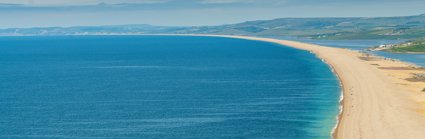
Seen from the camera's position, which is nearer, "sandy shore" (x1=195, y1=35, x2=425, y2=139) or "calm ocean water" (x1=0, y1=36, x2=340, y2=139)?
"sandy shore" (x1=195, y1=35, x2=425, y2=139)

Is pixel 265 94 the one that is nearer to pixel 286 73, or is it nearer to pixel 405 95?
pixel 405 95

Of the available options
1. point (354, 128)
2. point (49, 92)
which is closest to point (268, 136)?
point (354, 128)

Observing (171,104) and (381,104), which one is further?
(171,104)

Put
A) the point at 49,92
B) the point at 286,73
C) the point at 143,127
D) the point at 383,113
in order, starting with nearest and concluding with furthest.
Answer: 1. the point at 143,127
2. the point at 383,113
3. the point at 49,92
4. the point at 286,73

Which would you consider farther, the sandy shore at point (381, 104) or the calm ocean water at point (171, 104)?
the calm ocean water at point (171, 104)

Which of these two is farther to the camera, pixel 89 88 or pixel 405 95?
pixel 89 88

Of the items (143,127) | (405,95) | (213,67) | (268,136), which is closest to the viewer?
(268,136)
